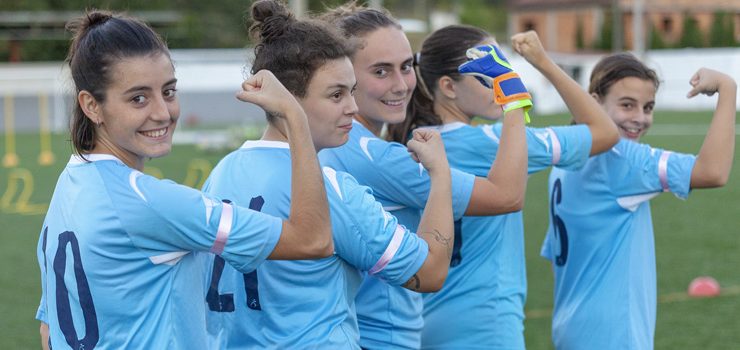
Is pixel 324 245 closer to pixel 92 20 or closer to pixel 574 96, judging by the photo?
pixel 92 20

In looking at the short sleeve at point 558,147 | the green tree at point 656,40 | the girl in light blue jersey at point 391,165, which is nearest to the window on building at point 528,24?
the green tree at point 656,40

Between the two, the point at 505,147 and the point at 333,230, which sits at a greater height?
the point at 505,147

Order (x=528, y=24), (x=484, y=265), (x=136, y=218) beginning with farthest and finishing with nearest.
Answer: (x=528, y=24), (x=484, y=265), (x=136, y=218)

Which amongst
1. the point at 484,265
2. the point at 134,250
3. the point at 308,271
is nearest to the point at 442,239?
the point at 308,271

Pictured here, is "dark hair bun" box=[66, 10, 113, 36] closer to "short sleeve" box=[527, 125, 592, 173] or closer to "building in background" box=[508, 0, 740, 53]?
"short sleeve" box=[527, 125, 592, 173]

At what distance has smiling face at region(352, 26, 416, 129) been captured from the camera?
3.66m

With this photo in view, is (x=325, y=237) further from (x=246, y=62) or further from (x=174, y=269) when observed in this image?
(x=246, y=62)

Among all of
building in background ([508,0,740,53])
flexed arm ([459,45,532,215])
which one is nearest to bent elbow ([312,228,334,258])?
flexed arm ([459,45,532,215])

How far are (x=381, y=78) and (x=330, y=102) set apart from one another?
628 millimetres

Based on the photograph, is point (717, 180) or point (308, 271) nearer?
point (308, 271)

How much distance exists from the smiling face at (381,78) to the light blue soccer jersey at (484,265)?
35 cm

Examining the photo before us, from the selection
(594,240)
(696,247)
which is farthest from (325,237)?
(696,247)

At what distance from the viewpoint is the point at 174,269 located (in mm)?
2766

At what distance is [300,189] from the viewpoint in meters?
2.79
